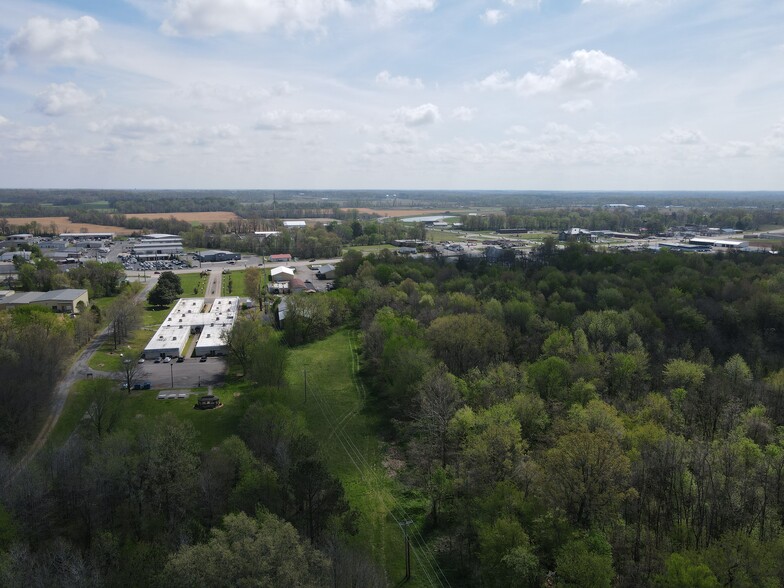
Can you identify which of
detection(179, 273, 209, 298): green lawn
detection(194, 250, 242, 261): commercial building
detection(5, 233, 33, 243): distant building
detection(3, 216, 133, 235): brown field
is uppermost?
detection(3, 216, 133, 235): brown field

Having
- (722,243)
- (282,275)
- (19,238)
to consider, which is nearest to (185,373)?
(282,275)

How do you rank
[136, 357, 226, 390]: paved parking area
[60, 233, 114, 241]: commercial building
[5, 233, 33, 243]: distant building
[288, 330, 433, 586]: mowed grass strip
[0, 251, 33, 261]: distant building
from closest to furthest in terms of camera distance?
[288, 330, 433, 586]: mowed grass strip → [136, 357, 226, 390]: paved parking area → [0, 251, 33, 261]: distant building → [5, 233, 33, 243]: distant building → [60, 233, 114, 241]: commercial building

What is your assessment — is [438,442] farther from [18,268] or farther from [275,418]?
[18,268]

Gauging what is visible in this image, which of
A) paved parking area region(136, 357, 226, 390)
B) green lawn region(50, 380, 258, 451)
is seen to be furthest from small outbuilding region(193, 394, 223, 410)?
paved parking area region(136, 357, 226, 390)

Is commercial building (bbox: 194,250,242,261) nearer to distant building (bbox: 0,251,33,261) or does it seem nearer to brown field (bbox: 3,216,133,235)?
distant building (bbox: 0,251,33,261)

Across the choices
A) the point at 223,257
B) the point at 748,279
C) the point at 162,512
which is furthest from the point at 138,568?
the point at 223,257

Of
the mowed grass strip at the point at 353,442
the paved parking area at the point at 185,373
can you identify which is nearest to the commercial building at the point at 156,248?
the paved parking area at the point at 185,373

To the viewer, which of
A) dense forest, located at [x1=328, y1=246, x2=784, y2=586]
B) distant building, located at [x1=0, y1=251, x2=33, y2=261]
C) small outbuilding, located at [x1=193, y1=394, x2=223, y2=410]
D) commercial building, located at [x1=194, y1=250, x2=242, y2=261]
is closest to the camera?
dense forest, located at [x1=328, y1=246, x2=784, y2=586]

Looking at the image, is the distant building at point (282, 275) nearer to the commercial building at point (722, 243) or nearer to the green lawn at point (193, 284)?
the green lawn at point (193, 284)
